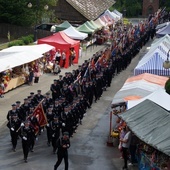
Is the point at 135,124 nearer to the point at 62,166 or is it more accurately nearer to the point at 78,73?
the point at 62,166

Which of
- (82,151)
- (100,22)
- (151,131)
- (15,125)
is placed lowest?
(82,151)

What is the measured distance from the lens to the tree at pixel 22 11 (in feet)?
125

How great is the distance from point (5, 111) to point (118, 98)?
17.7 ft

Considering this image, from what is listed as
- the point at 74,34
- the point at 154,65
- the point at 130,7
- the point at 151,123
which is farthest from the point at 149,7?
the point at 151,123

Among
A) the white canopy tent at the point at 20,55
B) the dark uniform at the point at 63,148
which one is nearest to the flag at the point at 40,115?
the dark uniform at the point at 63,148

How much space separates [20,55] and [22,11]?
15.0 m

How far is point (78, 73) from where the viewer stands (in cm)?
2312

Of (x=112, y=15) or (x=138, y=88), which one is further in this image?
(x=112, y=15)

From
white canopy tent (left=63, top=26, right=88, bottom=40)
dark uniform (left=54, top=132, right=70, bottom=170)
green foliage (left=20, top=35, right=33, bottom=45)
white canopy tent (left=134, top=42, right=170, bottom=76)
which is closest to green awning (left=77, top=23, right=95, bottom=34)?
white canopy tent (left=63, top=26, right=88, bottom=40)

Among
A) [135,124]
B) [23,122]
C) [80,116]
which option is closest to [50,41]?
[80,116]

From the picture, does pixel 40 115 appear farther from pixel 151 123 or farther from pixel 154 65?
pixel 154 65

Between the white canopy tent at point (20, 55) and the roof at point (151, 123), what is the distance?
9.17m

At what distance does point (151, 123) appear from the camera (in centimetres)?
1316

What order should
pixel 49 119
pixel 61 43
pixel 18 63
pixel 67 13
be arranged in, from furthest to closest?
pixel 67 13, pixel 61 43, pixel 18 63, pixel 49 119
